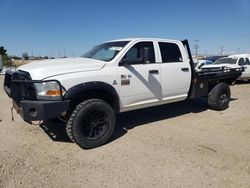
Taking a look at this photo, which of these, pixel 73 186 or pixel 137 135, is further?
pixel 137 135

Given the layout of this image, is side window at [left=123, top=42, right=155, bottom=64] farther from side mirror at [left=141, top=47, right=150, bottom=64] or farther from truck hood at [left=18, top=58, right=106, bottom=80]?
truck hood at [left=18, top=58, right=106, bottom=80]

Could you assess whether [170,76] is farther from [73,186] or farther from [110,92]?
[73,186]

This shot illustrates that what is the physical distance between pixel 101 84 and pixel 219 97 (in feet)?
13.2

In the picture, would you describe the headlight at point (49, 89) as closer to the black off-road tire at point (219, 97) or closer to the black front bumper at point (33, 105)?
the black front bumper at point (33, 105)

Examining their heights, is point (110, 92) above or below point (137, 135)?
above

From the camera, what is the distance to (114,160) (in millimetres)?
4078

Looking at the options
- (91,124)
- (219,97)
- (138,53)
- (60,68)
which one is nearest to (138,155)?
(91,124)

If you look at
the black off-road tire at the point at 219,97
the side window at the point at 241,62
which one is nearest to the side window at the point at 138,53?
the black off-road tire at the point at 219,97

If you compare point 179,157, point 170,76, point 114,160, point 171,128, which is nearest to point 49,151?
point 114,160

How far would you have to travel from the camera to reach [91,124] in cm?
463

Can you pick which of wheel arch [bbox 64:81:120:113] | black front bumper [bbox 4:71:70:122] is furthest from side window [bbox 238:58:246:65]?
black front bumper [bbox 4:71:70:122]

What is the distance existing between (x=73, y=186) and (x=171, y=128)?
2885 millimetres

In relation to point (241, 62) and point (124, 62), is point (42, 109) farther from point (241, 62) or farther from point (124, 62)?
point (241, 62)

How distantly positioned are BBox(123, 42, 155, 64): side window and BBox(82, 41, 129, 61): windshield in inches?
7.8
